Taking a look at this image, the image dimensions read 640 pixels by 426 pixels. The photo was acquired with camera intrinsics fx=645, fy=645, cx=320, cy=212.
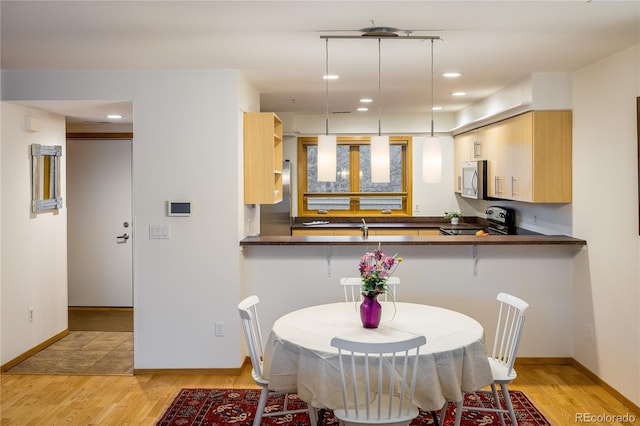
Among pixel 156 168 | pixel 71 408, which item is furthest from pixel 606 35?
pixel 71 408

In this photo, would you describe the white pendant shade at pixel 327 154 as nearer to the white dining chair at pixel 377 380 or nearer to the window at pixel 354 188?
the white dining chair at pixel 377 380

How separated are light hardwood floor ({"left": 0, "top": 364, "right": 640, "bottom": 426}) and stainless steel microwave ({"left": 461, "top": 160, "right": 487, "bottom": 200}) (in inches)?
84.0

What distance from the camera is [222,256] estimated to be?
197 inches

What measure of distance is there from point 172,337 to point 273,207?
2.43 meters

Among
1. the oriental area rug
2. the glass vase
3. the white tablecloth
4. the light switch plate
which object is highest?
the light switch plate

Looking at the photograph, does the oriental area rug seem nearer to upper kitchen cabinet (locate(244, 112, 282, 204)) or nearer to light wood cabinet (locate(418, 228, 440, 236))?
upper kitchen cabinet (locate(244, 112, 282, 204))

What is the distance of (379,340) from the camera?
336 cm

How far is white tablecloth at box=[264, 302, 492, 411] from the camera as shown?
10.2 feet

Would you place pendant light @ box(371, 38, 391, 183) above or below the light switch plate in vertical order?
above

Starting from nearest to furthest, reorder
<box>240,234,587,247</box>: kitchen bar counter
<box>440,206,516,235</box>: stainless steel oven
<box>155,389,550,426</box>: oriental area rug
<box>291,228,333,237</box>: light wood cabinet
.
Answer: <box>155,389,550,426</box>: oriental area rug → <box>240,234,587,247</box>: kitchen bar counter → <box>440,206,516,235</box>: stainless steel oven → <box>291,228,333,237</box>: light wood cabinet

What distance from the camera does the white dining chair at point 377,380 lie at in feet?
9.61

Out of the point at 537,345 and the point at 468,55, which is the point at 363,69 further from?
the point at 537,345

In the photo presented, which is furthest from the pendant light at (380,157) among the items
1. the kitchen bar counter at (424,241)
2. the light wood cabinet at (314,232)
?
the light wood cabinet at (314,232)

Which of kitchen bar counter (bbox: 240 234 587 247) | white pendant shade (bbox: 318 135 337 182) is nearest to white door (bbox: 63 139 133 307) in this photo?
kitchen bar counter (bbox: 240 234 587 247)
